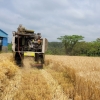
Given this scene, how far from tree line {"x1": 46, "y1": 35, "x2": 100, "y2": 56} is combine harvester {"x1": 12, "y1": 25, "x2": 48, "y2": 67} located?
32.7m

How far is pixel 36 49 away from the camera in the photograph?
11938mm

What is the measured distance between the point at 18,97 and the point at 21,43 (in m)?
7.98

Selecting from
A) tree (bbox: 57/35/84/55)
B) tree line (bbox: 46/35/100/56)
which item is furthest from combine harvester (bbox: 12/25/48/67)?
tree (bbox: 57/35/84/55)

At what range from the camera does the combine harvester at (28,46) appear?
37.3ft

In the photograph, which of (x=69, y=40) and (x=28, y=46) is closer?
(x=28, y=46)

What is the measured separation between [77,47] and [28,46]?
1512 inches

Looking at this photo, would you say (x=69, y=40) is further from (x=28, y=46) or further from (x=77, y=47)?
(x=28, y=46)

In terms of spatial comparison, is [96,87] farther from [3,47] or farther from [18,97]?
[3,47]

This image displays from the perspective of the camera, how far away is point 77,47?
164 ft

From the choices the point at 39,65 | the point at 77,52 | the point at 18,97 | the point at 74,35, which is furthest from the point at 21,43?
the point at 74,35

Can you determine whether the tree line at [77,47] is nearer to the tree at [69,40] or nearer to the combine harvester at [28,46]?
the tree at [69,40]

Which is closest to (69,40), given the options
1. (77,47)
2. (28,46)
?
(77,47)

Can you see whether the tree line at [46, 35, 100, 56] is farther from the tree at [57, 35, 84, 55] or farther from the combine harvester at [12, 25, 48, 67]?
the combine harvester at [12, 25, 48, 67]

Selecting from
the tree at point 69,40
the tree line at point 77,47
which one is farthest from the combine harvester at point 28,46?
the tree at point 69,40
